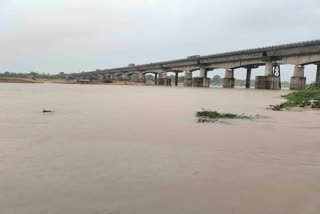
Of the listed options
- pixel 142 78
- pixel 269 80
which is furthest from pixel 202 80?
pixel 142 78

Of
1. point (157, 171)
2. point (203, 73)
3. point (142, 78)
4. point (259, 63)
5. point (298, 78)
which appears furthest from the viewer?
point (142, 78)

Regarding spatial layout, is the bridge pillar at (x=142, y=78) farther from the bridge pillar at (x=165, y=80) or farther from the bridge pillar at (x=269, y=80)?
the bridge pillar at (x=269, y=80)

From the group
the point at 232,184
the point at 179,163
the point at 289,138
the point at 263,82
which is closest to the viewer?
the point at 232,184

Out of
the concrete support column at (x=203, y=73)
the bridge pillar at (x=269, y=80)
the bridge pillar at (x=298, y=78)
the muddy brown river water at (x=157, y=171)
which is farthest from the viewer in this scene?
the concrete support column at (x=203, y=73)

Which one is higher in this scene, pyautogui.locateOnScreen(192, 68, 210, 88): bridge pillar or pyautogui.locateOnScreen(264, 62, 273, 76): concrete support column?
pyautogui.locateOnScreen(264, 62, 273, 76): concrete support column

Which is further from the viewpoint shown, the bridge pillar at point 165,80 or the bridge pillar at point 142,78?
the bridge pillar at point 142,78

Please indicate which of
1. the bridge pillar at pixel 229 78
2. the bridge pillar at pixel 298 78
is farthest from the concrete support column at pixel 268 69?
the bridge pillar at pixel 229 78

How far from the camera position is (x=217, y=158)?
8500mm

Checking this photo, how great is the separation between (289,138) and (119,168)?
6873mm

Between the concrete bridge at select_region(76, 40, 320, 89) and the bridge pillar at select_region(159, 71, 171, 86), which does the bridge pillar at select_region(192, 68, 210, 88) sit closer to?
the concrete bridge at select_region(76, 40, 320, 89)

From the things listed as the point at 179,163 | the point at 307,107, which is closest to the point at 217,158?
the point at 179,163

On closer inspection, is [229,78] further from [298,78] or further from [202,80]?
[298,78]

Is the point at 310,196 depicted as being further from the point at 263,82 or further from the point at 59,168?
the point at 263,82

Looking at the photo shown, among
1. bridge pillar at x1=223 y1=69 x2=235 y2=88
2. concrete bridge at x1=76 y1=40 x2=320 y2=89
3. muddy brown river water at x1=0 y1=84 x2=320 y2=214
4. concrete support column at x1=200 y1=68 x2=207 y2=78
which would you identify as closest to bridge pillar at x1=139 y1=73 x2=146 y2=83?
concrete bridge at x1=76 y1=40 x2=320 y2=89
